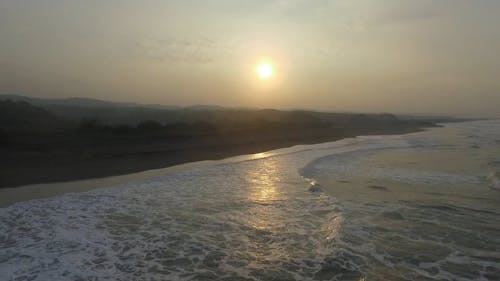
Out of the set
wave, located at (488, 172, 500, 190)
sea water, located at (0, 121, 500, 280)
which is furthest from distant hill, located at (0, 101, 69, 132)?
wave, located at (488, 172, 500, 190)

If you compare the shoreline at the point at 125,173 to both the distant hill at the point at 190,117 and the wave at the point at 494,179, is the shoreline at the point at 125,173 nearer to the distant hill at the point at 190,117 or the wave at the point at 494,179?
the wave at the point at 494,179

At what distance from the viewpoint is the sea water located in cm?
701

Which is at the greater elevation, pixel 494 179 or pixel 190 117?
pixel 190 117

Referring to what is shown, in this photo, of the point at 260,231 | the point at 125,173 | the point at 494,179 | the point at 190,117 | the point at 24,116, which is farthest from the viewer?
the point at 190,117

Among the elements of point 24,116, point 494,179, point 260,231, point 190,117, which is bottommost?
point 260,231

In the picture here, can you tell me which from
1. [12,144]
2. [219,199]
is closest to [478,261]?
[219,199]

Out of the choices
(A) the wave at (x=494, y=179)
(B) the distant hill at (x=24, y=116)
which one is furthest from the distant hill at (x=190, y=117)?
(A) the wave at (x=494, y=179)

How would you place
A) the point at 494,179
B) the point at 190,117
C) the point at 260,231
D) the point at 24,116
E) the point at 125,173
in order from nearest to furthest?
the point at 260,231, the point at 494,179, the point at 125,173, the point at 24,116, the point at 190,117

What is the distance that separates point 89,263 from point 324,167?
14.3 m

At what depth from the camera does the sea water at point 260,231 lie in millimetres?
7008

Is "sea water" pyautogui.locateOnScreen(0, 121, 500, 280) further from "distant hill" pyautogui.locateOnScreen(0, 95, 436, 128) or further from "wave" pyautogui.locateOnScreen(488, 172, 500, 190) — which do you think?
"distant hill" pyautogui.locateOnScreen(0, 95, 436, 128)

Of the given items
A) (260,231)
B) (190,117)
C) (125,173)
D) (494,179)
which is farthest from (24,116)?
(494,179)

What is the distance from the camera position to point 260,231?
30.2 ft

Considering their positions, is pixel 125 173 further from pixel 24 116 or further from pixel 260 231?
pixel 24 116
